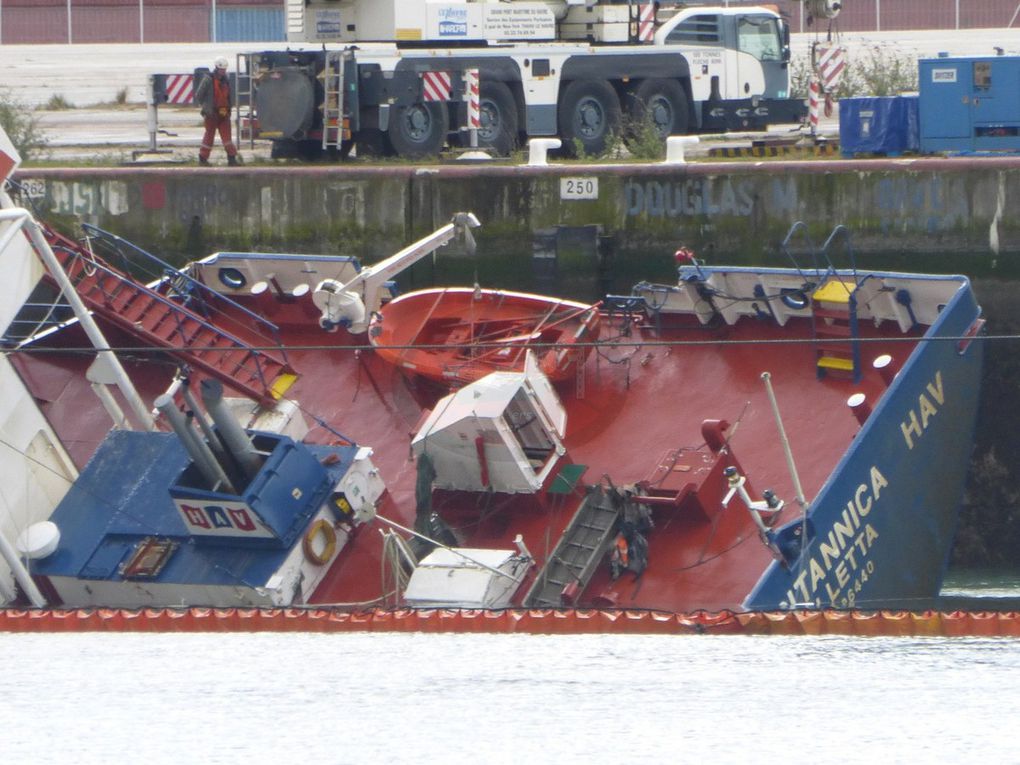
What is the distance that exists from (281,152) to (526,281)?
5813 mm

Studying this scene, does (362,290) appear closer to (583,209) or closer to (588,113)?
(583,209)

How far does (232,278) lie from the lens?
10.8m

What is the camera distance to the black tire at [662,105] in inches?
757

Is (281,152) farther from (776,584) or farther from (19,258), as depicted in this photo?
(776,584)

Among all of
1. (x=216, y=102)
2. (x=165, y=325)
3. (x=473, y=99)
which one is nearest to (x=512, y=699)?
(x=165, y=325)

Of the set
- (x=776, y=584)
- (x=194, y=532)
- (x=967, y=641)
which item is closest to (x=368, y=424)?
(x=194, y=532)

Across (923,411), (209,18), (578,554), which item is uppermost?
(209,18)

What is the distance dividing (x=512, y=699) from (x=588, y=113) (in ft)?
50.5

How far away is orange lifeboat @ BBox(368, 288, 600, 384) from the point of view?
31.2ft

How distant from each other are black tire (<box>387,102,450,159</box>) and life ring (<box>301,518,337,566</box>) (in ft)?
32.0

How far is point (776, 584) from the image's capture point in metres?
7.36

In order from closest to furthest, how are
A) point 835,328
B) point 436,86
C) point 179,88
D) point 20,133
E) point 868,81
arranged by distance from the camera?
point 835,328 → point 436,86 → point 20,133 → point 179,88 → point 868,81

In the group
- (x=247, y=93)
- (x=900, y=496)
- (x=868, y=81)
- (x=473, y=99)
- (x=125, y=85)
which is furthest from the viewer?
(x=125, y=85)

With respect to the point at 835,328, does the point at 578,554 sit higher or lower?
lower
